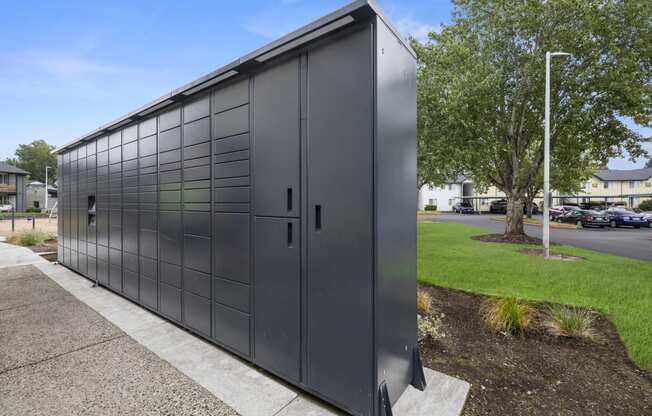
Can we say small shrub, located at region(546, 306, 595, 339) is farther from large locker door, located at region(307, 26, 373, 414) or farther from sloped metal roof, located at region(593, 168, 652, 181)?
sloped metal roof, located at region(593, 168, 652, 181)

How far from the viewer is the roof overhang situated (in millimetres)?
2119

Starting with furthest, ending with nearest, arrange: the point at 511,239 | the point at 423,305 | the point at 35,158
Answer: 1. the point at 35,158
2. the point at 511,239
3. the point at 423,305

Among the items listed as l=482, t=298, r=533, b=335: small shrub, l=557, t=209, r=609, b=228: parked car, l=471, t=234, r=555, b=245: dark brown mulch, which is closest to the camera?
l=482, t=298, r=533, b=335: small shrub

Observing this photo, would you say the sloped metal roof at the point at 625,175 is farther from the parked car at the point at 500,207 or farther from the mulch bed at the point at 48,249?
the mulch bed at the point at 48,249

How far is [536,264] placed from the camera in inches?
316

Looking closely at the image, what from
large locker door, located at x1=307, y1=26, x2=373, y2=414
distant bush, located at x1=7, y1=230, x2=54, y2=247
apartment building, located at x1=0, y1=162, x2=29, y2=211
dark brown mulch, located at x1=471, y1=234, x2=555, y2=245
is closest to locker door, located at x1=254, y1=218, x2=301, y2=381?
large locker door, located at x1=307, y1=26, x2=373, y2=414

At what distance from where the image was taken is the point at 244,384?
2.79 metres

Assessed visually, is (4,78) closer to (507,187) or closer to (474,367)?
(474,367)

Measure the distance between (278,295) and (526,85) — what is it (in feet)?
46.6

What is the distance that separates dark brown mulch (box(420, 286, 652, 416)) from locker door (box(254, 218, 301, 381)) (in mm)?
1547

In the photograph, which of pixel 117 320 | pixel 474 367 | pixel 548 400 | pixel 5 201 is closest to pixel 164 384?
pixel 117 320

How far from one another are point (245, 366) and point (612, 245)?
1558 cm

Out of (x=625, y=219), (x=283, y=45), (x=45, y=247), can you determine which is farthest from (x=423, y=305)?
(x=625, y=219)

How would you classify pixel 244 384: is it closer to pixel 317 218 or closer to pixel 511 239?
pixel 317 218
